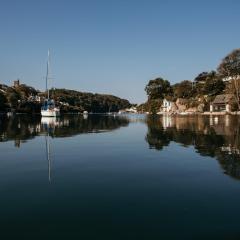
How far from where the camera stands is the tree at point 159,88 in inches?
7746

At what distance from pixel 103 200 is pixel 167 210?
190cm

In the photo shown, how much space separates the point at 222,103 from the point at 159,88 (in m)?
68.8

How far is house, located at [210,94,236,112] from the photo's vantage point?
124 metres

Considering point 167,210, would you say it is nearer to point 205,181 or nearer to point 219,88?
point 205,181

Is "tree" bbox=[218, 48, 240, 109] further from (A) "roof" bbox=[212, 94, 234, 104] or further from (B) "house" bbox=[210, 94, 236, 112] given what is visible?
(B) "house" bbox=[210, 94, 236, 112]

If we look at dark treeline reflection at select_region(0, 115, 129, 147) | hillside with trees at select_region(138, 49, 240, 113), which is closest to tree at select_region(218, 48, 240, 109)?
hillside with trees at select_region(138, 49, 240, 113)

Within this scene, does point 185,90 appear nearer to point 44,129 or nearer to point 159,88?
point 159,88

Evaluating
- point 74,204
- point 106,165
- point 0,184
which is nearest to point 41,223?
point 74,204

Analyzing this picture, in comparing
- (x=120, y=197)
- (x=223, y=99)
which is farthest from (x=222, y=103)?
(x=120, y=197)

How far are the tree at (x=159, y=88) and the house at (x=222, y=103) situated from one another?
60.5 metres

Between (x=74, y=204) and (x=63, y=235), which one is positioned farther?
(x=74, y=204)

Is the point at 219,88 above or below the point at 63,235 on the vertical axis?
above

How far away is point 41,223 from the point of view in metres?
7.97

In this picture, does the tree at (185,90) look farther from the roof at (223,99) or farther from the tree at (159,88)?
the roof at (223,99)
